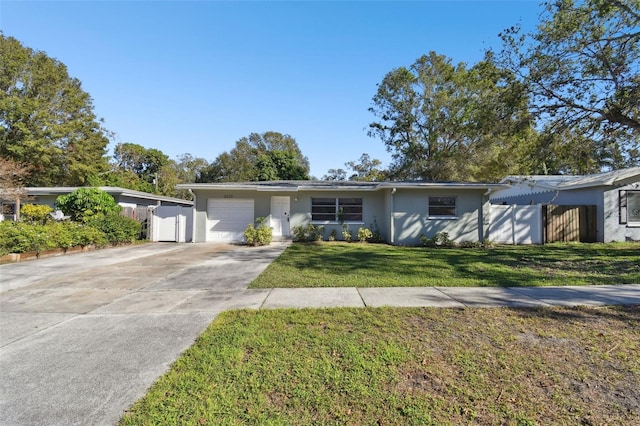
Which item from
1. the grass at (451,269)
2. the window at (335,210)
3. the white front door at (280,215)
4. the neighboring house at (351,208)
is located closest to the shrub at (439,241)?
the neighboring house at (351,208)

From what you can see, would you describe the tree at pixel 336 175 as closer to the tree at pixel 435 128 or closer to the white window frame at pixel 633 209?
the tree at pixel 435 128

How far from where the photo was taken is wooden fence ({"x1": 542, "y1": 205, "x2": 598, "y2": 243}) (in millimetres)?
14281

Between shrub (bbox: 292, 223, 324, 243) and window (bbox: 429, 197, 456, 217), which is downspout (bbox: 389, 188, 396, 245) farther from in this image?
shrub (bbox: 292, 223, 324, 243)

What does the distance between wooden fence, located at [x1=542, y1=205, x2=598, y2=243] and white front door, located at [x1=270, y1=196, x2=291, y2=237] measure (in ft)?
38.5

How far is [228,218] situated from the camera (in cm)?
1499

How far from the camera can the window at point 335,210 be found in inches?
595

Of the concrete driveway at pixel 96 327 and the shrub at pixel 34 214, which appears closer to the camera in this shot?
the concrete driveway at pixel 96 327

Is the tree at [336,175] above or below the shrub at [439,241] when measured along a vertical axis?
above

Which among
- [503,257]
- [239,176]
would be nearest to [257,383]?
[503,257]

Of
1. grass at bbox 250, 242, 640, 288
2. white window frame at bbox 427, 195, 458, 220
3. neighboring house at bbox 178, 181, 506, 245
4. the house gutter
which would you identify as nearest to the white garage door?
neighboring house at bbox 178, 181, 506, 245

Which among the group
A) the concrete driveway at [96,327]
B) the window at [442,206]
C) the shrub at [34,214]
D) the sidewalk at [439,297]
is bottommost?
the concrete driveway at [96,327]

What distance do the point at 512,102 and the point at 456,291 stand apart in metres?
8.64

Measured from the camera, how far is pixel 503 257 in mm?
10156

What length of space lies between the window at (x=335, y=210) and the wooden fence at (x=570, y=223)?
854cm
